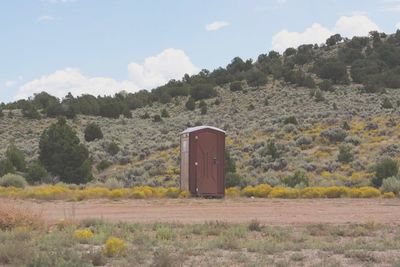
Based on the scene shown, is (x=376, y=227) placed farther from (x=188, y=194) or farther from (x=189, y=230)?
(x=188, y=194)

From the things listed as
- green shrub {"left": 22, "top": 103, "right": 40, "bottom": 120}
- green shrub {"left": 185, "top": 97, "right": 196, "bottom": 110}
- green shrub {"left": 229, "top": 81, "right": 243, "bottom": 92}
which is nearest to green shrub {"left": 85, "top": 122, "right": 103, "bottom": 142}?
green shrub {"left": 22, "top": 103, "right": 40, "bottom": 120}

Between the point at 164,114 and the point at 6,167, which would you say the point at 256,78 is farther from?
the point at 6,167

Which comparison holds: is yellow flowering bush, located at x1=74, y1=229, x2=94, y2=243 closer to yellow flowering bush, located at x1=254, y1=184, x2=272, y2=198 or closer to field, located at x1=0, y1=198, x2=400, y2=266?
field, located at x1=0, y1=198, x2=400, y2=266

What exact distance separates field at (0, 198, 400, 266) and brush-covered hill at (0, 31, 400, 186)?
412 inches

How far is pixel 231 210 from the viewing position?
1888cm

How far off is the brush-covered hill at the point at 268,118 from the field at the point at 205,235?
34.3 feet

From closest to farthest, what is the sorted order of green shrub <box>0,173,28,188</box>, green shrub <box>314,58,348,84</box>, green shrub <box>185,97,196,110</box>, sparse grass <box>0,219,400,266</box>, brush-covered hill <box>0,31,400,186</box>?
sparse grass <box>0,219,400,266</box> → green shrub <box>0,173,28,188</box> → brush-covered hill <box>0,31,400,186</box> → green shrub <box>185,97,196,110</box> → green shrub <box>314,58,348,84</box>

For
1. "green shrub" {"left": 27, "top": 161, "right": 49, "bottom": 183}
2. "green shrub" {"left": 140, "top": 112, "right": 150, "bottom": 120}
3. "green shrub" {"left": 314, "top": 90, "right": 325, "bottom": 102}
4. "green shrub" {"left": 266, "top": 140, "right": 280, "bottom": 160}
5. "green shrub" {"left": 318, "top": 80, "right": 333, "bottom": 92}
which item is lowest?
"green shrub" {"left": 27, "top": 161, "right": 49, "bottom": 183}

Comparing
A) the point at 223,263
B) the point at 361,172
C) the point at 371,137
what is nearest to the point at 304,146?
the point at 371,137

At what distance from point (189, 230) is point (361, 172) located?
22108mm

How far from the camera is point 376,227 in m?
14.8

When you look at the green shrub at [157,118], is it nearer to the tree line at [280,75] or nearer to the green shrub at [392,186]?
the tree line at [280,75]

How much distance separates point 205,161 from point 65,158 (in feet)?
54.4

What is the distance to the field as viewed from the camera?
1058 cm
